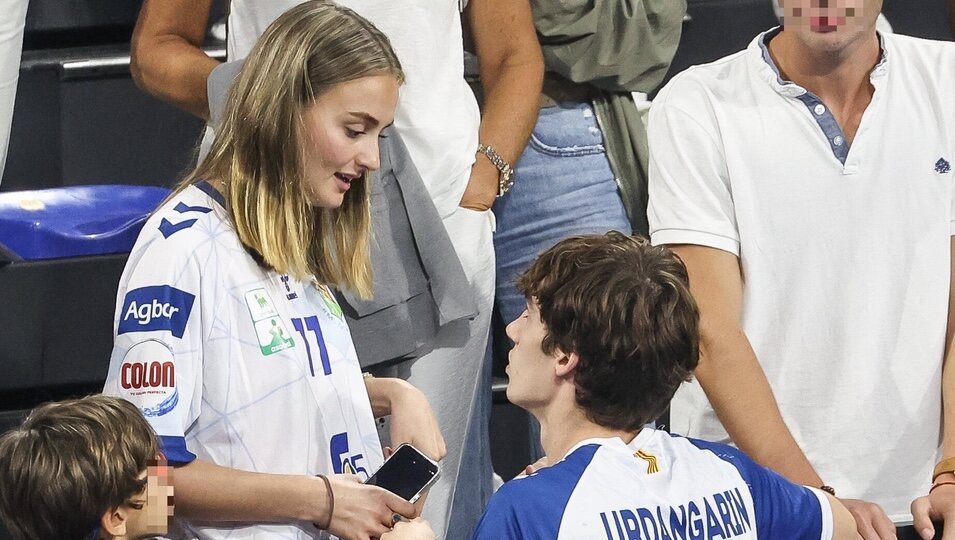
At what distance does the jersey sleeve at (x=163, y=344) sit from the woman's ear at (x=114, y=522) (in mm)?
109

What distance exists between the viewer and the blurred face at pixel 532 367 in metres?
1.82

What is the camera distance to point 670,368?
1804 mm

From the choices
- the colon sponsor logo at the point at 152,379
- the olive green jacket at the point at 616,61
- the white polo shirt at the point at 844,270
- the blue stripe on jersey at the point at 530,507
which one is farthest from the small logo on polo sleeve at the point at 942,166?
the colon sponsor logo at the point at 152,379

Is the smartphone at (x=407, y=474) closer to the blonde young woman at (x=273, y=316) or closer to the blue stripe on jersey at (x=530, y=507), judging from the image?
the blonde young woman at (x=273, y=316)

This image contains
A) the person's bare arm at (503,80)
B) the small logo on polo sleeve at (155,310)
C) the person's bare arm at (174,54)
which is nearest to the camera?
the small logo on polo sleeve at (155,310)

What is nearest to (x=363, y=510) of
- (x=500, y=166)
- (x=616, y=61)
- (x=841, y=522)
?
(x=841, y=522)

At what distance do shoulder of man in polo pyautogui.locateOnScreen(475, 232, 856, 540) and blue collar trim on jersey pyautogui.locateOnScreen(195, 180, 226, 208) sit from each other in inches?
17.2

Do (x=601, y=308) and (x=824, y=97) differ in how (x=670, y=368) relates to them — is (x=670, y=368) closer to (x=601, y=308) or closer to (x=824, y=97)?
(x=601, y=308)

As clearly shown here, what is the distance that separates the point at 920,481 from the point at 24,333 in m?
1.66

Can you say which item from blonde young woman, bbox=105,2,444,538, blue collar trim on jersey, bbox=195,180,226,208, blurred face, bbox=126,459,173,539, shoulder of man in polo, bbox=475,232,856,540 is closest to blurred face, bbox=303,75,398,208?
blonde young woman, bbox=105,2,444,538

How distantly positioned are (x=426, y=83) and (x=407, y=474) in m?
Answer: 0.87

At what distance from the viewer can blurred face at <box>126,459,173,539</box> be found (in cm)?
174

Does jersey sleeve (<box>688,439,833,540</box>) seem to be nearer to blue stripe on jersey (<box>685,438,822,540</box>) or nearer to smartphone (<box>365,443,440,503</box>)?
blue stripe on jersey (<box>685,438,822,540</box>)

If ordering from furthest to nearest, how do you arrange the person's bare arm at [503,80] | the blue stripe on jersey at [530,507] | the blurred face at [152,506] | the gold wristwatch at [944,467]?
1. the person's bare arm at [503,80]
2. the gold wristwatch at [944,467]
3. the blurred face at [152,506]
4. the blue stripe on jersey at [530,507]
